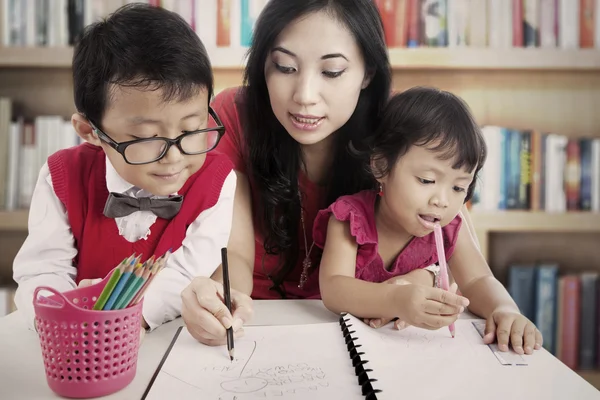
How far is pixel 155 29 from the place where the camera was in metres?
0.92

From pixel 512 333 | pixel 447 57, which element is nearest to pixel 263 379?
pixel 512 333

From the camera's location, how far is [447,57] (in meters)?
2.04

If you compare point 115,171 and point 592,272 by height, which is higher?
point 115,171

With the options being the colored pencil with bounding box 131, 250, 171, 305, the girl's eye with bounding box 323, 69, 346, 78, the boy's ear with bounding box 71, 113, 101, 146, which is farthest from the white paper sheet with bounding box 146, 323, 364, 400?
the girl's eye with bounding box 323, 69, 346, 78

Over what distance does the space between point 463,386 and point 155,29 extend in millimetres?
661

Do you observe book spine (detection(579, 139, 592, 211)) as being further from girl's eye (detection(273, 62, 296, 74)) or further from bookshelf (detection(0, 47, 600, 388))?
girl's eye (detection(273, 62, 296, 74))

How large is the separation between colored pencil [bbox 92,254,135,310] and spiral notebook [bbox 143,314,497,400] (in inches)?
4.4

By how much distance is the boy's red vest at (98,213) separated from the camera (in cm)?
102

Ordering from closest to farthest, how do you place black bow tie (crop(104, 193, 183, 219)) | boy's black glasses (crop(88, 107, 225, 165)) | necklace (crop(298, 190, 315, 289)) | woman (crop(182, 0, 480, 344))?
boy's black glasses (crop(88, 107, 225, 165)) < black bow tie (crop(104, 193, 183, 219)) < woman (crop(182, 0, 480, 344)) < necklace (crop(298, 190, 315, 289))

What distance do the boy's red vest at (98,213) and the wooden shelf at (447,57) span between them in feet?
3.48

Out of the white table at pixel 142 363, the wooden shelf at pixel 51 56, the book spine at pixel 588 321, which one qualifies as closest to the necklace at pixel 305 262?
the white table at pixel 142 363

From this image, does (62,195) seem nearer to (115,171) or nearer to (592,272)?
(115,171)

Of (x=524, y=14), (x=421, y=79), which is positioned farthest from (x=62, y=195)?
(x=524, y=14)

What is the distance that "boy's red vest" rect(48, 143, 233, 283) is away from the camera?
102cm
